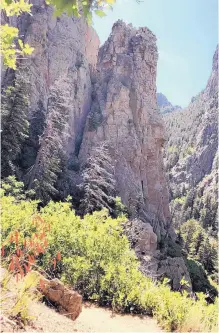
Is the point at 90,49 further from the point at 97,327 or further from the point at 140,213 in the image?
the point at 97,327

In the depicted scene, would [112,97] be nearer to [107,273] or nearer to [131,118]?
[131,118]

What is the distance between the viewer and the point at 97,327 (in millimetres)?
6402

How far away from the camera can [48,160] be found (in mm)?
24000

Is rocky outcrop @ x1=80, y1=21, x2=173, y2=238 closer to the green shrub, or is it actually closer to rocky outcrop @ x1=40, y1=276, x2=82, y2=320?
the green shrub

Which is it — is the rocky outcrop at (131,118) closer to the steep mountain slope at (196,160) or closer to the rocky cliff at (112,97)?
the rocky cliff at (112,97)

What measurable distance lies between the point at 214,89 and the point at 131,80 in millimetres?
122960

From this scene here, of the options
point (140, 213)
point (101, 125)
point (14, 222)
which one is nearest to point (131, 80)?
point (101, 125)

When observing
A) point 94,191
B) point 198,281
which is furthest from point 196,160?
point 94,191

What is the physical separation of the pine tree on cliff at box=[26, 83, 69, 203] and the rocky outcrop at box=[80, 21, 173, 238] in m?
10.8

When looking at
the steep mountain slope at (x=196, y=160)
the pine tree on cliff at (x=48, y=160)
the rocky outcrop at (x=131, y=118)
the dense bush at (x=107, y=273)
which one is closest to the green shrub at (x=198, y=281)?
the rocky outcrop at (x=131, y=118)

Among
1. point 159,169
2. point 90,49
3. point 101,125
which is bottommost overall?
point 159,169

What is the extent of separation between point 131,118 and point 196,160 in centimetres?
9887

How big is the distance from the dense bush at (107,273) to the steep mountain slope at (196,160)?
86.3 meters

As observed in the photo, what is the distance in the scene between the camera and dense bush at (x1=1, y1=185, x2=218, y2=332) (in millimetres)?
7279
